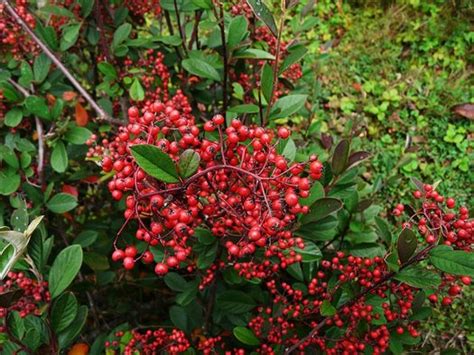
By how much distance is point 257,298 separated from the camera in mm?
1994

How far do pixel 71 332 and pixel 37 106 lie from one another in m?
1.00

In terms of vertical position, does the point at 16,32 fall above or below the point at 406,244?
above

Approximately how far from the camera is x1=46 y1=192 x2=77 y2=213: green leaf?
74.2 inches

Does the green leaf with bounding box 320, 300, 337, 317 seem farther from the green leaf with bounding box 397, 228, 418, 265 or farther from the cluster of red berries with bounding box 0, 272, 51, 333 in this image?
the cluster of red berries with bounding box 0, 272, 51, 333

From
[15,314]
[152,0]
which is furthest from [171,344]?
Result: [152,0]

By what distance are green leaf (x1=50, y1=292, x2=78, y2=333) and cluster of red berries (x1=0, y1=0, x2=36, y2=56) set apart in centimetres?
126

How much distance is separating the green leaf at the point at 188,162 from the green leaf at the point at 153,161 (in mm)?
19

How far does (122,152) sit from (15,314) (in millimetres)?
798

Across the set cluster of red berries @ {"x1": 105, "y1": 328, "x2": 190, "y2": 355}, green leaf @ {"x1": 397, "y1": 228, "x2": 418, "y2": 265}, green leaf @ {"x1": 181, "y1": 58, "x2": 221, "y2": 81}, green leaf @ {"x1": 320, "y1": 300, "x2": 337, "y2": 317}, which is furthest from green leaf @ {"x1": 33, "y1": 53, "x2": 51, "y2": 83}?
green leaf @ {"x1": 397, "y1": 228, "x2": 418, "y2": 265}

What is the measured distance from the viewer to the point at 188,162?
988 mm

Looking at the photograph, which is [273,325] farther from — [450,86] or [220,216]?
[450,86]

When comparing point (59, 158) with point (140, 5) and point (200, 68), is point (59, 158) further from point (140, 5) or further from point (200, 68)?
point (140, 5)

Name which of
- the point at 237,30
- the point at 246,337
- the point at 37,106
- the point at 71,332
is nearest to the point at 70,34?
the point at 37,106

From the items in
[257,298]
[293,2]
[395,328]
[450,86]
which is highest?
[293,2]
